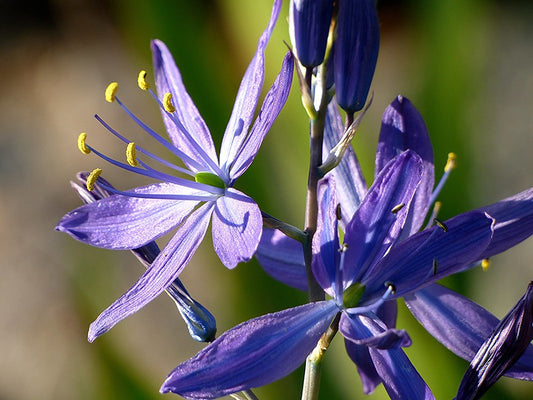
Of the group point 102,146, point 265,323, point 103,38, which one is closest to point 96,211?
point 265,323

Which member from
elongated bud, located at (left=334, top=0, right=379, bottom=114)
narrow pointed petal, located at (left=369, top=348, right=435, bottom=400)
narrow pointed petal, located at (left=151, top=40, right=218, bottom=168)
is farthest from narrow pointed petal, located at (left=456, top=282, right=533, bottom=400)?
narrow pointed petal, located at (left=151, top=40, right=218, bottom=168)

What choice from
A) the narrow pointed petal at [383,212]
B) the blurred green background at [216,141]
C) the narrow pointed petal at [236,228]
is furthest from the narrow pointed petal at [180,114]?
the blurred green background at [216,141]

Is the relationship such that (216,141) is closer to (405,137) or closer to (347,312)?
(405,137)

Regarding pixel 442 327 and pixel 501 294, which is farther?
pixel 501 294

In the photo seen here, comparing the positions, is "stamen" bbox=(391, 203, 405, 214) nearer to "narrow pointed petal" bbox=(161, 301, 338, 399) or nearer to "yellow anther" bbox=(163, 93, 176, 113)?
"narrow pointed petal" bbox=(161, 301, 338, 399)

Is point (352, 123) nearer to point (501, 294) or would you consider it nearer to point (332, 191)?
point (332, 191)

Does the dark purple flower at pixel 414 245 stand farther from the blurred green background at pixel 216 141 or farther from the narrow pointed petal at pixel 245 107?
the blurred green background at pixel 216 141
